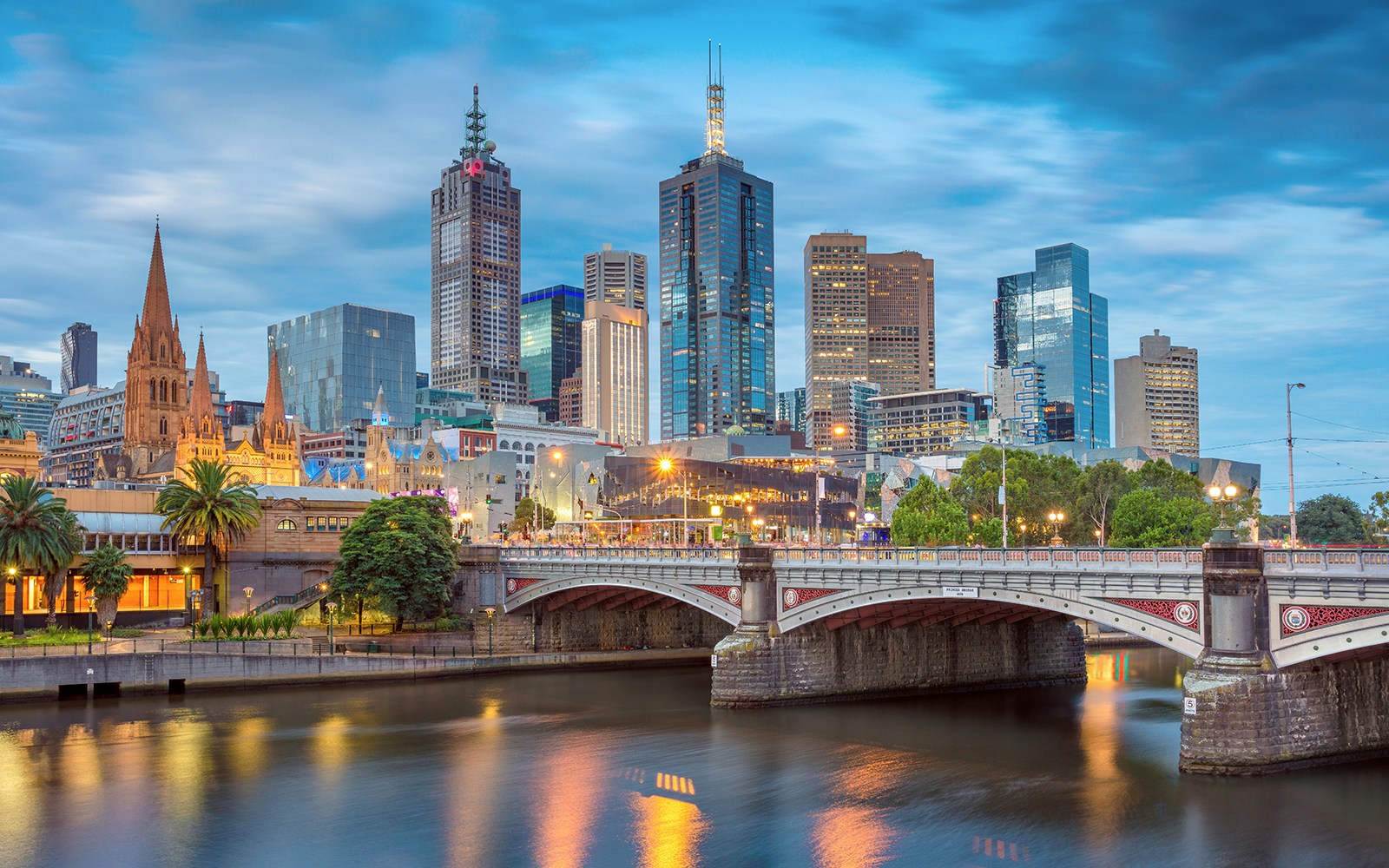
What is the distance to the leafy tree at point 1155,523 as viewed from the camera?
108 meters

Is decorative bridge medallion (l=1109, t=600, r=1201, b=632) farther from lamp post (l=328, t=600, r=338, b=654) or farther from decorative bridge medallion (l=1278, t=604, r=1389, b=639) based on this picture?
lamp post (l=328, t=600, r=338, b=654)

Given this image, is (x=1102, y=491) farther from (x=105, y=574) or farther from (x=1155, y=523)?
(x=105, y=574)

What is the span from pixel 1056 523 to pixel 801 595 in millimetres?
60761

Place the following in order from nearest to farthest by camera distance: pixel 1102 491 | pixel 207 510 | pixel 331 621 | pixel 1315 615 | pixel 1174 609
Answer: pixel 1315 615
pixel 1174 609
pixel 331 621
pixel 207 510
pixel 1102 491

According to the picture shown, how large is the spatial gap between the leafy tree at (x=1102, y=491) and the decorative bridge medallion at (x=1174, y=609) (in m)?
78.5

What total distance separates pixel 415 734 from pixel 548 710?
951cm

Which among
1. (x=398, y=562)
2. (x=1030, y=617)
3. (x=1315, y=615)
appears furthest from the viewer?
(x=398, y=562)

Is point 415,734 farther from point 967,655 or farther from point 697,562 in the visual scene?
point 967,655

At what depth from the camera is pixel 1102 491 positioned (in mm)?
130125

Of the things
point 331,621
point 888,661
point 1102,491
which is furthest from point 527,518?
point 888,661

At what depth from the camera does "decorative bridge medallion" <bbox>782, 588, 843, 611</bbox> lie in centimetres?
6688

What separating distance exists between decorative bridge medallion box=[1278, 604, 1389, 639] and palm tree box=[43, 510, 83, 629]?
73484mm

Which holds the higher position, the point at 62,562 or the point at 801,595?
the point at 62,562

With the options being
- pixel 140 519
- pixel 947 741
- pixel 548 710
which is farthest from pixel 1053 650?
pixel 140 519
